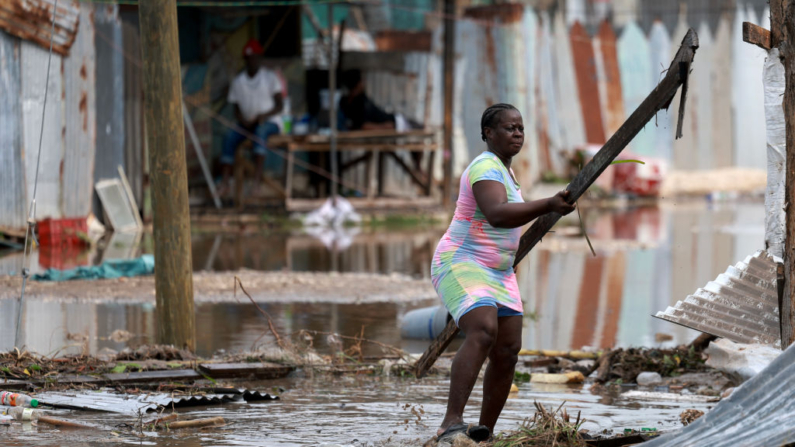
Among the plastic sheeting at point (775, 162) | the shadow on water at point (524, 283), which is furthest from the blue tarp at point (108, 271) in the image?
the plastic sheeting at point (775, 162)

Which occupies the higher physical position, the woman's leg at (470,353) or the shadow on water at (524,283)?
the woman's leg at (470,353)

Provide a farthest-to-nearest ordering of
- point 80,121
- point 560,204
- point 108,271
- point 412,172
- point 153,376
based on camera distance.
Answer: point 412,172, point 80,121, point 108,271, point 153,376, point 560,204

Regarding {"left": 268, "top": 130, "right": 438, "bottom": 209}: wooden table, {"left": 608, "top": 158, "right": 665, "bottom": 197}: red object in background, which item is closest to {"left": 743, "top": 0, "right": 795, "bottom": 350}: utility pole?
{"left": 268, "top": 130, "right": 438, "bottom": 209}: wooden table

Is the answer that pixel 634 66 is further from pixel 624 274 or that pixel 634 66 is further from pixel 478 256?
pixel 478 256

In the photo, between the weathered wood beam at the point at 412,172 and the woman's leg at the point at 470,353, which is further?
the weathered wood beam at the point at 412,172

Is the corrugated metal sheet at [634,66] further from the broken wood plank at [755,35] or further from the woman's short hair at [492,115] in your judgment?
the woman's short hair at [492,115]

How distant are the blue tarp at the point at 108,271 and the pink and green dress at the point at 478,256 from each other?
5.80 m

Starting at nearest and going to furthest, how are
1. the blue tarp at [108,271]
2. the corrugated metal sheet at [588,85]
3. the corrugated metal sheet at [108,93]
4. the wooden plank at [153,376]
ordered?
the wooden plank at [153,376], the blue tarp at [108,271], the corrugated metal sheet at [108,93], the corrugated metal sheet at [588,85]

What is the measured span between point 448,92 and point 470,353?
1455cm

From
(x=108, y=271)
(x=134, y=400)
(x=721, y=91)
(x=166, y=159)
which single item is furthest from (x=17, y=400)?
(x=721, y=91)

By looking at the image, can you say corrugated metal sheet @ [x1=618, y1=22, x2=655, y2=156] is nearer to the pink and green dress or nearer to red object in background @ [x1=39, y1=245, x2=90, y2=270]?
red object in background @ [x1=39, y1=245, x2=90, y2=270]

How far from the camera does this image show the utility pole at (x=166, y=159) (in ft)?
20.3

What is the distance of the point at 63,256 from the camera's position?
12.2 m

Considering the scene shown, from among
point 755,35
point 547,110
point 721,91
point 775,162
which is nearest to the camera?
point 755,35
